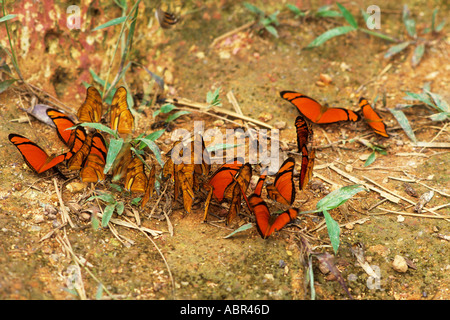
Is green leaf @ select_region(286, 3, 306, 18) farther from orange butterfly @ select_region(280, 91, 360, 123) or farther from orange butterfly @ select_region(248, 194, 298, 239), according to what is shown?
orange butterfly @ select_region(248, 194, 298, 239)

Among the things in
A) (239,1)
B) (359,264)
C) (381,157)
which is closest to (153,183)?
(359,264)

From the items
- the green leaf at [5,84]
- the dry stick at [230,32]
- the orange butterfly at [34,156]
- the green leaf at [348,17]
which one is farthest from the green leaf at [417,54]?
the green leaf at [5,84]

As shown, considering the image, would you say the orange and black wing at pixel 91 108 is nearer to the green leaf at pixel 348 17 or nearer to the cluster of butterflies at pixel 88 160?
the cluster of butterflies at pixel 88 160

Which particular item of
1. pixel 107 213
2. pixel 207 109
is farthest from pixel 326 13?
pixel 107 213

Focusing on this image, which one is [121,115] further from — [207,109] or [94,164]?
[207,109]

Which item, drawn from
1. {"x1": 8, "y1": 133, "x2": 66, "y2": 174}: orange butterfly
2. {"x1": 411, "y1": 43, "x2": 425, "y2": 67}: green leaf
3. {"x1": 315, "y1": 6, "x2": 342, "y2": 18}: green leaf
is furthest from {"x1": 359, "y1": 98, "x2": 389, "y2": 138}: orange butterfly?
{"x1": 8, "y1": 133, "x2": 66, "y2": 174}: orange butterfly
